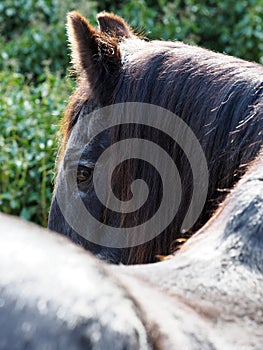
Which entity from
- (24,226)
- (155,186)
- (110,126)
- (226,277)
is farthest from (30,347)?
(110,126)

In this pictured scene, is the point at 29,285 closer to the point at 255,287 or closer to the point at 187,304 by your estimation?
the point at 187,304

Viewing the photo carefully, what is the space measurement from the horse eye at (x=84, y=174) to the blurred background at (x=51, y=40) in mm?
2163

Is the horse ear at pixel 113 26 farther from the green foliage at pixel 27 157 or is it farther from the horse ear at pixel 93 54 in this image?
the green foliage at pixel 27 157

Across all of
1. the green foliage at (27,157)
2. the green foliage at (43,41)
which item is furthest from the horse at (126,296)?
the green foliage at (43,41)

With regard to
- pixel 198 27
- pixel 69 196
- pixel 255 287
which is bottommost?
pixel 198 27

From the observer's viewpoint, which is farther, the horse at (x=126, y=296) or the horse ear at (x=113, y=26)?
the horse ear at (x=113, y=26)

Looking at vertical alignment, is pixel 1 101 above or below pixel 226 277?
below

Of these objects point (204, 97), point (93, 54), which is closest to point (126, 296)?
point (204, 97)

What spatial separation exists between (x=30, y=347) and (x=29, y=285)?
77mm

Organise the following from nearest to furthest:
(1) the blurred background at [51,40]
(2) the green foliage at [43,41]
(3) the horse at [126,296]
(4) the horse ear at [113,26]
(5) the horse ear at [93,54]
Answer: (3) the horse at [126,296]
(5) the horse ear at [93,54]
(4) the horse ear at [113,26]
(1) the blurred background at [51,40]
(2) the green foliage at [43,41]

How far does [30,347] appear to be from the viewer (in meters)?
0.93

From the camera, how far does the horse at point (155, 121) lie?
2.12m

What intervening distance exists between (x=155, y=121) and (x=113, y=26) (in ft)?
2.24

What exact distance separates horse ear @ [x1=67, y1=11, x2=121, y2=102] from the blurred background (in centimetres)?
211
